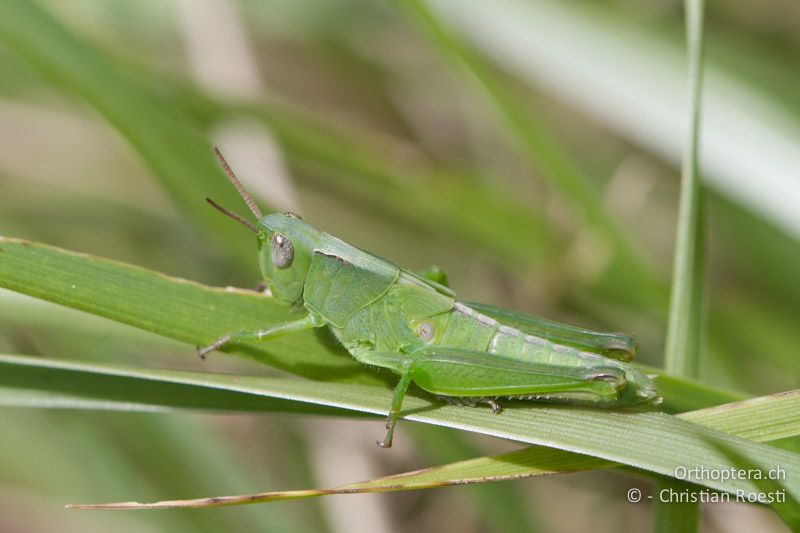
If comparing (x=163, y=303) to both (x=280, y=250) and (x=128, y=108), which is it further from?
(x=128, y=108)

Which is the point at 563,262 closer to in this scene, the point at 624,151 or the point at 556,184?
the point at 556,184

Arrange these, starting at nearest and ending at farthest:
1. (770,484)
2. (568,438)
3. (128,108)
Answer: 1. (770,484)
2. (568,438)
3. (128,108)

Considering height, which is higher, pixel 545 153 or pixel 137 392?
pixel 545 153

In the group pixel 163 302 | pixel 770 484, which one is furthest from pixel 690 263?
pixel 163 302

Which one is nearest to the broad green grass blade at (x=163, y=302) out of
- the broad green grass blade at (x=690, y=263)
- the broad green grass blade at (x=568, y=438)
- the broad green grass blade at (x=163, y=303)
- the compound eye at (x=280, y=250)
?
the broad green grass blade at (x=163, y=303)

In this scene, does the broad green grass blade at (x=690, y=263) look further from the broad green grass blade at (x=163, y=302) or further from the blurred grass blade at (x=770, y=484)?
the broad green grass blade at (x=163, y=302)

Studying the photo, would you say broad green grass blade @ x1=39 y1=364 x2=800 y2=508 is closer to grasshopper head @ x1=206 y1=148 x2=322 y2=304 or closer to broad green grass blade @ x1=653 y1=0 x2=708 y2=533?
broad green grass blade @ x1=653 y1=0 x2=708 y2=533

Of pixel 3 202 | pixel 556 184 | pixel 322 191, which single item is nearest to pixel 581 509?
pixel 556 184
